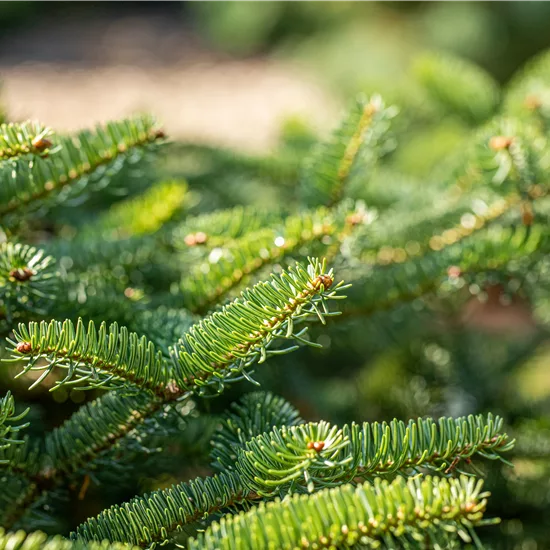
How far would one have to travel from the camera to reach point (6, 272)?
473 mm

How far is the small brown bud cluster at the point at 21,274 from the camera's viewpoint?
470mm

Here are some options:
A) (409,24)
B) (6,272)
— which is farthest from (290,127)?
(409,24)

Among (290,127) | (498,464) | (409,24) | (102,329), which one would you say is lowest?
(498,464)

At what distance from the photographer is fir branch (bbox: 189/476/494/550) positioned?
34cm

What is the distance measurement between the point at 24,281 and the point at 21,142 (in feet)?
0.33

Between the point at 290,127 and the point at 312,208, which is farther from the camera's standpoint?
the point at 290,127

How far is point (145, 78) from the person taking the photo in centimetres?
464

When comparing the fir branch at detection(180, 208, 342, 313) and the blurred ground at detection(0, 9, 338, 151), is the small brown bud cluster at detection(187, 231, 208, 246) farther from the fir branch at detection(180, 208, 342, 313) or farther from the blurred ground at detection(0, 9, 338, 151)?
the blurred ground at detection(0, 9, 338, 151)

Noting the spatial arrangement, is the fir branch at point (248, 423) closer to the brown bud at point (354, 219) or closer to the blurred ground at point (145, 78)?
the brown bud at point (354, 219)

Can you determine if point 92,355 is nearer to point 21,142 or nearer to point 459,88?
point 21,142

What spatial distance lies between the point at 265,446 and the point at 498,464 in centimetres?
41

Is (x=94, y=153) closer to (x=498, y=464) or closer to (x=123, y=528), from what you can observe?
(x=123, y=528)

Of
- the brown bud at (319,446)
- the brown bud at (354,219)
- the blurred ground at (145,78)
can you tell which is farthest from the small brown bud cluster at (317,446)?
the blurred ground at (145,78)

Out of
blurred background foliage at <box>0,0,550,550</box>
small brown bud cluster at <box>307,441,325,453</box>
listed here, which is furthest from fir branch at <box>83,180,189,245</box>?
small brown bud cluster at <box>307,441,325,453</box>
